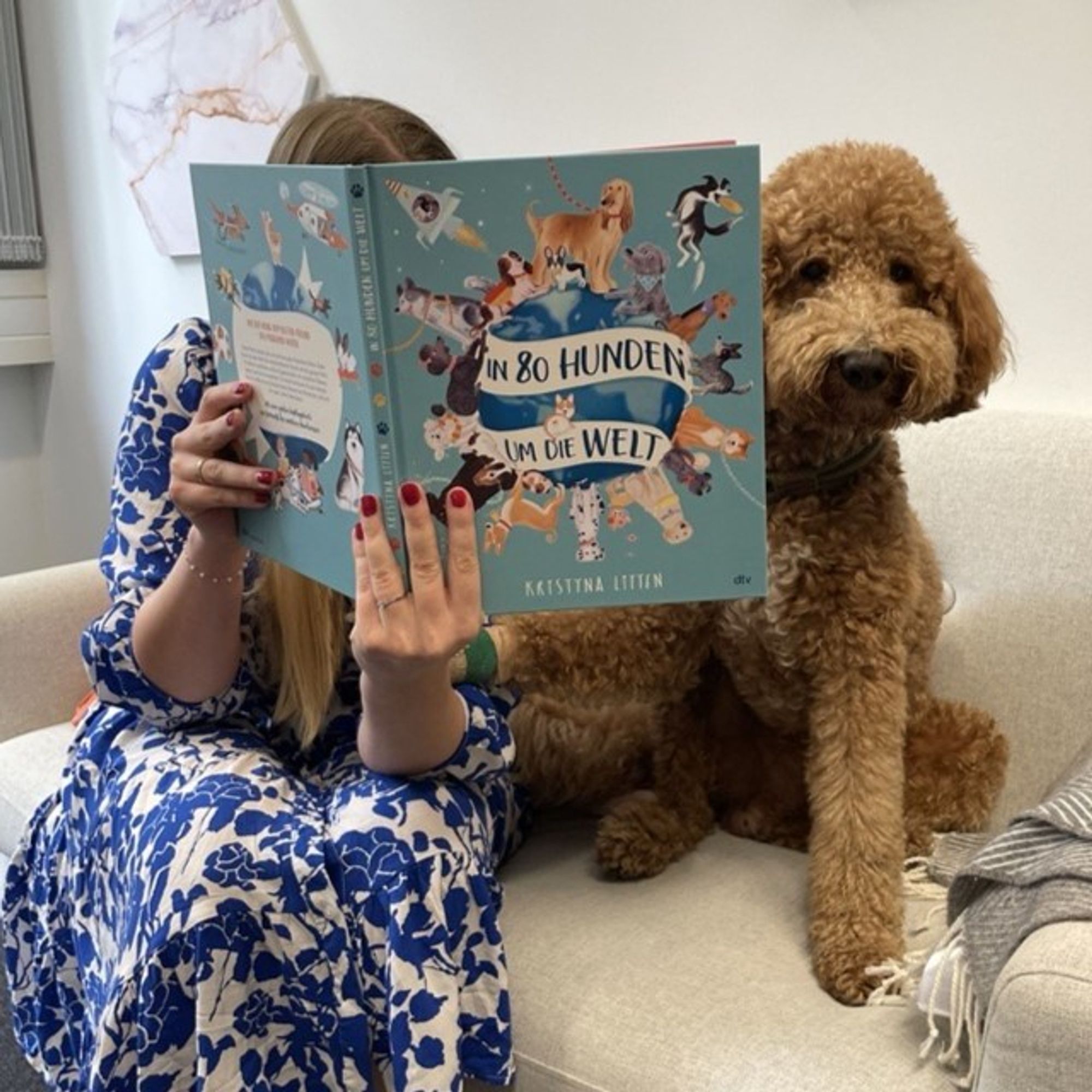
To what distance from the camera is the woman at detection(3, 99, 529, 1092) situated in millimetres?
987

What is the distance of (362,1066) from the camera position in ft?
Answer: 3.36

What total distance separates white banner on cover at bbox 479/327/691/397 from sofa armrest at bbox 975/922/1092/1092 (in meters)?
0.45

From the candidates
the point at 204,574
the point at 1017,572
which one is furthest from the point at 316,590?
the point at 1017,572

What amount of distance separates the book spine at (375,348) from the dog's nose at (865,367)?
1.24 ft

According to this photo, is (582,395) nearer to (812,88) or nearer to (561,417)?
(561,417)

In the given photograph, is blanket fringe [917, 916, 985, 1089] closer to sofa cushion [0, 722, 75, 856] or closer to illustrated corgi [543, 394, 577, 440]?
illustrated corgi [543, 394, 577, 440]

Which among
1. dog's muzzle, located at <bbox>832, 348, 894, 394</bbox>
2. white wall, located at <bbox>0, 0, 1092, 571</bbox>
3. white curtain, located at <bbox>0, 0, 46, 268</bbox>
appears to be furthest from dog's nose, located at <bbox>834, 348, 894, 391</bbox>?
white curtain, located at <bbox>0, 0, 46, 268</bbox>

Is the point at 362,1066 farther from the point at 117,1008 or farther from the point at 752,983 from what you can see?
the point at 752,983

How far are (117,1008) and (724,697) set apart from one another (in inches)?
25.6

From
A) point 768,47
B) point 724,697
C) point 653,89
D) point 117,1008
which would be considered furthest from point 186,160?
point 117,1008

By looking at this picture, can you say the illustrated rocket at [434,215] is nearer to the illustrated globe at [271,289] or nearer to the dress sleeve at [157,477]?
the illustrated globe at [271,289]

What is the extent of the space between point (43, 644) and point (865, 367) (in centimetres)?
112

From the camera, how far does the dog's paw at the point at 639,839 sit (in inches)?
48.6

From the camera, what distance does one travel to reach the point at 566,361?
0.90m
